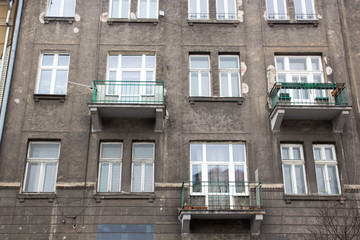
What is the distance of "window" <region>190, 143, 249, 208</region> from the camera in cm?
1316

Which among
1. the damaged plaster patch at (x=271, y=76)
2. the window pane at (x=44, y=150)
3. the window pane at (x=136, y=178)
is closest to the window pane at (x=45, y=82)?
the window pane at (x=44, y=150)

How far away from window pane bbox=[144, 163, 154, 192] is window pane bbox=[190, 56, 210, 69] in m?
3.82

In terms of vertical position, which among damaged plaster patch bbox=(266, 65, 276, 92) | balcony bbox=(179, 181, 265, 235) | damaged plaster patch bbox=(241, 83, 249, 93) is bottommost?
balcony bbox=(179, 181, 265, 235)

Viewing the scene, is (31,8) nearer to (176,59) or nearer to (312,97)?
(176,59)

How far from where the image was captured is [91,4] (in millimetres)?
15633

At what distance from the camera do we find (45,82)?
1471cm

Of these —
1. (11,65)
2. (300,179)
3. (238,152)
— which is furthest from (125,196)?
(11,65)

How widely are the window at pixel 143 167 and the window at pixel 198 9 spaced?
5.08 metres

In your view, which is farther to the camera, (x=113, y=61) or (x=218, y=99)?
(x=113, y=61)

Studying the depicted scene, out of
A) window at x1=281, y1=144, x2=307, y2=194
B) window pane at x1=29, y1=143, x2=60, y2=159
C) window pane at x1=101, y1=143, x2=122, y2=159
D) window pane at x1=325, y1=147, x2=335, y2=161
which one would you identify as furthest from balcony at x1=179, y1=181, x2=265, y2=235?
window pane at x1=29, y1=143, x2=60, y2=159

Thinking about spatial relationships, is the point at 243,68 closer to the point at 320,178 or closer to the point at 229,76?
the point at 229,76

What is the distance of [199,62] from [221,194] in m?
4.71

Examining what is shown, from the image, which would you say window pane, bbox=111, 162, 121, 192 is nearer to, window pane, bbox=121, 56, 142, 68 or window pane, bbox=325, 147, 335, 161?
window pane, bbox=121, 56, 142, 68

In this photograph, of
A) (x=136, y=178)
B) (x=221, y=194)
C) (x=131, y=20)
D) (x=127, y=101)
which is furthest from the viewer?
(x=131, y=20)
